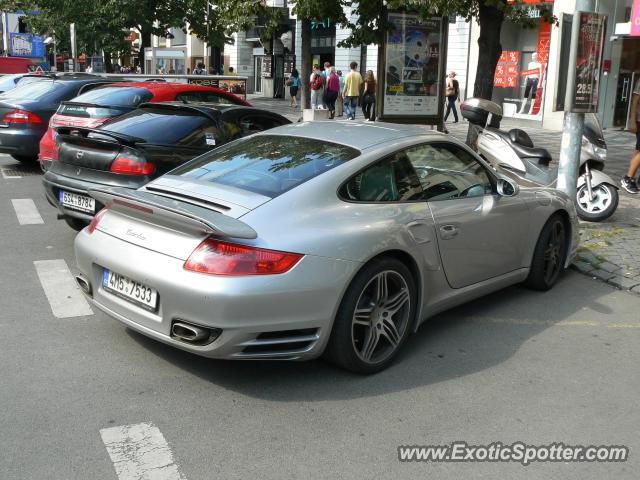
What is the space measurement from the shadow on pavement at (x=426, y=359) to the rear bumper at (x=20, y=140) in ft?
Result: 26.2

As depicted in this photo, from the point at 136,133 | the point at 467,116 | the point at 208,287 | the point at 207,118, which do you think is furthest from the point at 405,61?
the point at 208,287

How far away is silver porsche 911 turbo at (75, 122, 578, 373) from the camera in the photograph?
386 cm

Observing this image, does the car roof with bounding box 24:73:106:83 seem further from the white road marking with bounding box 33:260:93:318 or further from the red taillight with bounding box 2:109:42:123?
the white road marking with bounding box 33:260:93:318

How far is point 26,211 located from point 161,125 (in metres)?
2.93

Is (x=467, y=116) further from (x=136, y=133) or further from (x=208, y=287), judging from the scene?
(x=208, y=287)

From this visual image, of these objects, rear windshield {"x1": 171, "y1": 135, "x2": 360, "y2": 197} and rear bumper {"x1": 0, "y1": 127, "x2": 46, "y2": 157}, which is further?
rear bumper {"x1": 0, "y1": 127, "x2": 46, "y2": 157}

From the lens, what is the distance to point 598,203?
29.1 ft

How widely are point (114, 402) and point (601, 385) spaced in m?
2.84

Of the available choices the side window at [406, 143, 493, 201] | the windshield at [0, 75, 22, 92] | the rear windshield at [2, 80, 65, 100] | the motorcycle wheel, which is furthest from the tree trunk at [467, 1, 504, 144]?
the windshield at [0, 75, 22, 92]

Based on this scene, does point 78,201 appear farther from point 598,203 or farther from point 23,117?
point 598,203

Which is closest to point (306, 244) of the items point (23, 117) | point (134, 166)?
point (134, 166)

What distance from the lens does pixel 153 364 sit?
4.45m

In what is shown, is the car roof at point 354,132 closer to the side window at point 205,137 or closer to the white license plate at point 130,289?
the white license plate at point 130,289

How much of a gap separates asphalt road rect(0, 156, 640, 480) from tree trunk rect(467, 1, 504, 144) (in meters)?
7.38
